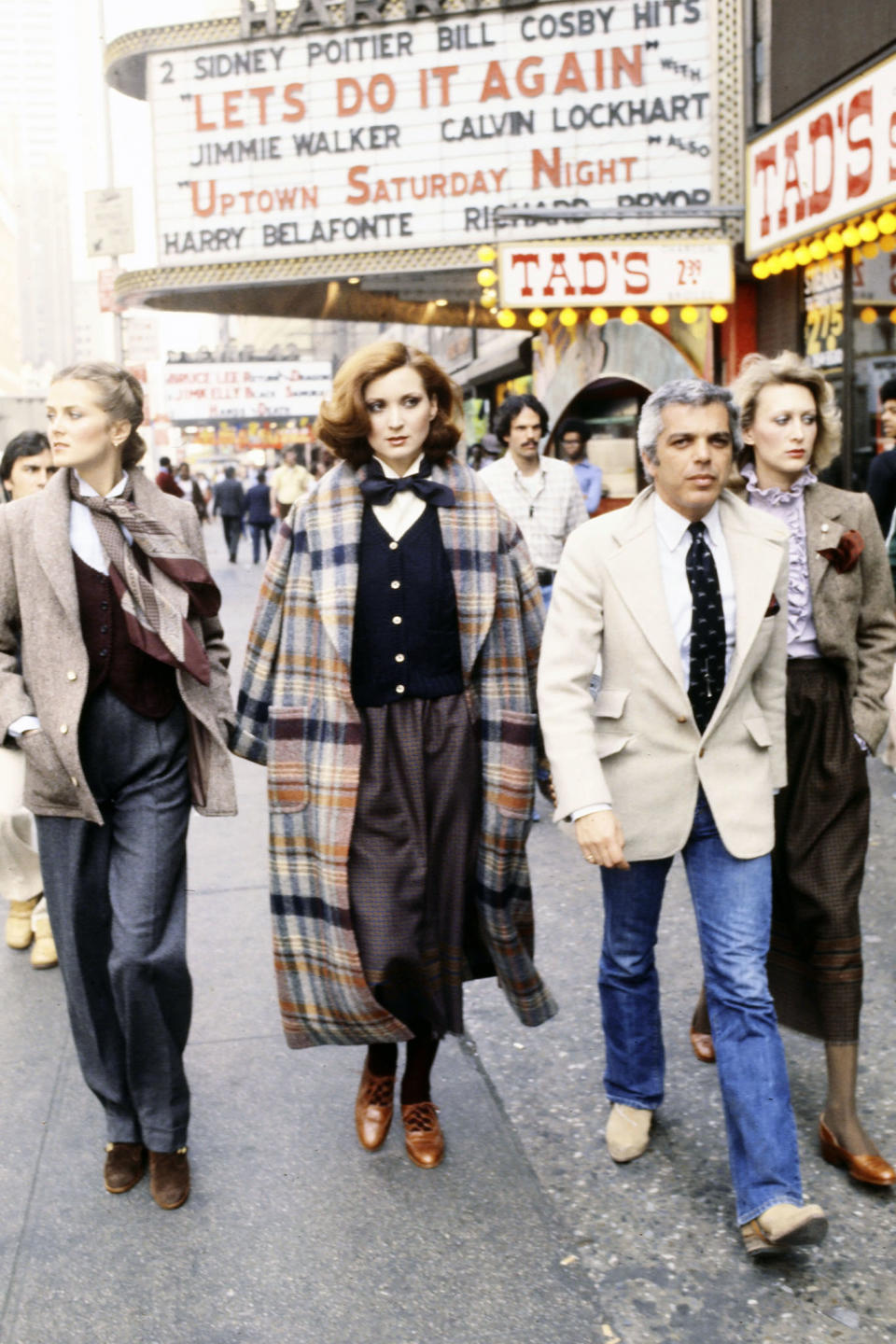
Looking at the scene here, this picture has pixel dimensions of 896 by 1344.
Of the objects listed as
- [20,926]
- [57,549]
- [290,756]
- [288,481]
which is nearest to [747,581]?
[290,756]

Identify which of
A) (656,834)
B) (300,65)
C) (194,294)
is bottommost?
(656,834)

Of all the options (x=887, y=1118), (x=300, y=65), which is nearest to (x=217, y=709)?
(x=887, y=1118)

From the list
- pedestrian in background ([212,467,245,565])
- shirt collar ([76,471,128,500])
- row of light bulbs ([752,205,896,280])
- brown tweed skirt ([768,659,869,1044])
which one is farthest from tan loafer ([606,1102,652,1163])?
pedestrian in background ([212,467,245,565])

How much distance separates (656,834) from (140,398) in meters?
1.71

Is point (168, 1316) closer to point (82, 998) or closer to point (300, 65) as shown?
point (82, 998)

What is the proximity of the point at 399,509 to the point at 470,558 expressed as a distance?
0.74 feet

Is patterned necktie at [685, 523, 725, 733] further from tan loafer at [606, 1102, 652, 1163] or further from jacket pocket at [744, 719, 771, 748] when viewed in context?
tan loafer at [606, 1102, 652, 1163]

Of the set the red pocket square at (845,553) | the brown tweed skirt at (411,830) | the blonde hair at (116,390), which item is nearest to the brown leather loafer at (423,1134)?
the brown tweed skirt at (411,830)

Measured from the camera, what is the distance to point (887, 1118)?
3.64m

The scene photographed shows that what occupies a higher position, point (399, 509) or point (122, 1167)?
point (399, 509)

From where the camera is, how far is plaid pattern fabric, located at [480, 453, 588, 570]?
7121 millimetres

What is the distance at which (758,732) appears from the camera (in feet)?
10.3

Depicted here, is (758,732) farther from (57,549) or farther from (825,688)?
(57,549)

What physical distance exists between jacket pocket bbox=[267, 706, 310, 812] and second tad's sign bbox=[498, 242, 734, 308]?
19.3 ft
